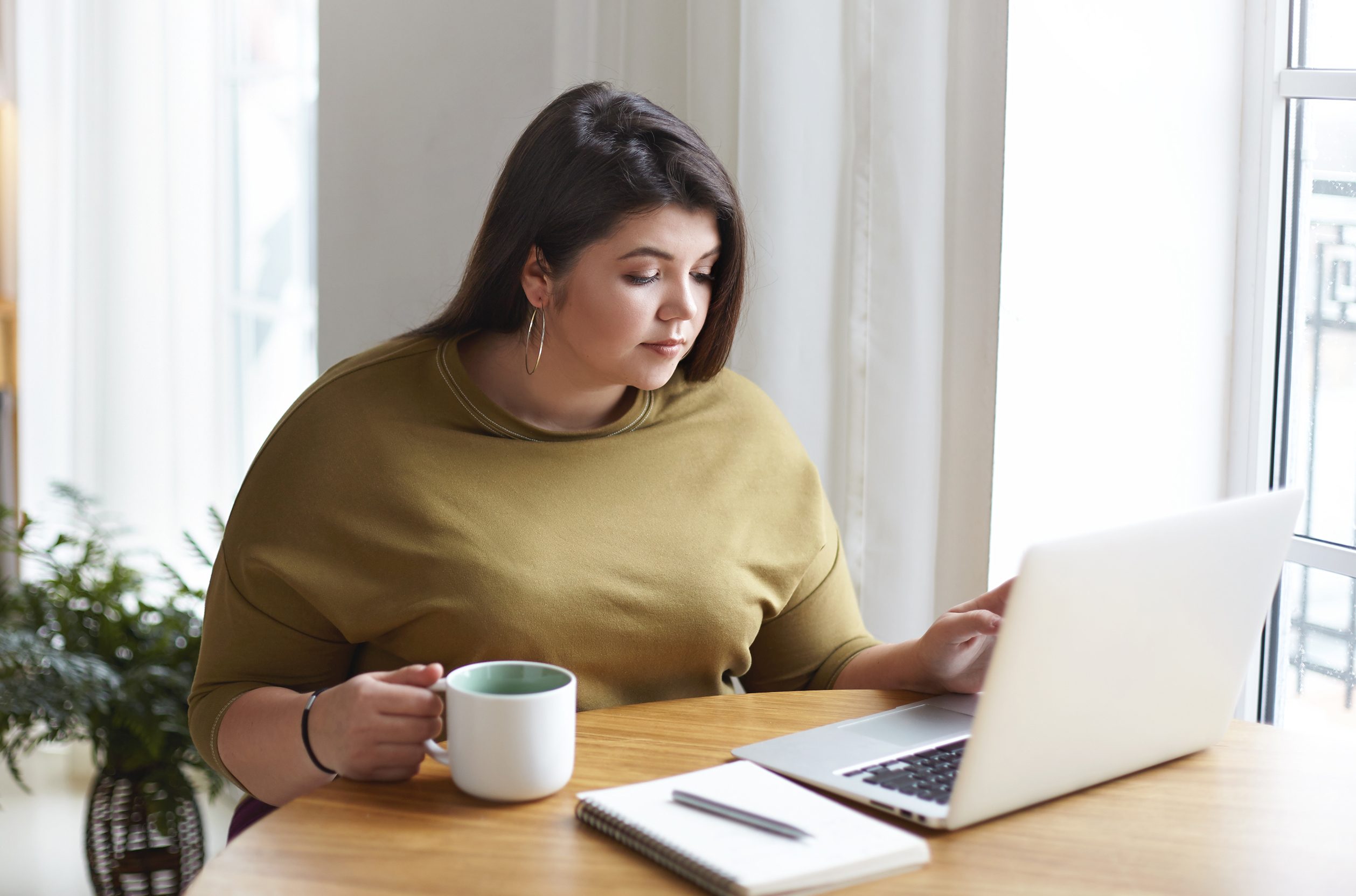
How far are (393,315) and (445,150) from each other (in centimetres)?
27

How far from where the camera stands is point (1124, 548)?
77 centimetres

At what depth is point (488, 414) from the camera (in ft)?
4.07

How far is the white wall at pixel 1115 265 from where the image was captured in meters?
1.55

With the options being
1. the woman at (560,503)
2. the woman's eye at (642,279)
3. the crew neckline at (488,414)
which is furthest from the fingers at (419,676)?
the woman's eye at (642,279)

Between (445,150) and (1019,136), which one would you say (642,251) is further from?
(445,150)

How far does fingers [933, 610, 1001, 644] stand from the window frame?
24.8 inches

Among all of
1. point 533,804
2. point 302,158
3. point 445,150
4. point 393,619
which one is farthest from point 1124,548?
point 302,158

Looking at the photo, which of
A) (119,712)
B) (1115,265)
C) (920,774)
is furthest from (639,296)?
(119,712)

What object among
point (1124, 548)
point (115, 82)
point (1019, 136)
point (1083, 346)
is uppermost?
point (115, 82)

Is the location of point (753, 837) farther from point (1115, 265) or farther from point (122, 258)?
point (122, 258)

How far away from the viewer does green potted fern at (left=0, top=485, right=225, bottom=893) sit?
6.20 feet

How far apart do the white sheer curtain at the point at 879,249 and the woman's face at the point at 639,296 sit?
38 centimetres

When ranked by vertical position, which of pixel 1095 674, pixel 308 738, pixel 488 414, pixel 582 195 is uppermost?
pixel 582 195

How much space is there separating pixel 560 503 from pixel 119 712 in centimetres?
106
